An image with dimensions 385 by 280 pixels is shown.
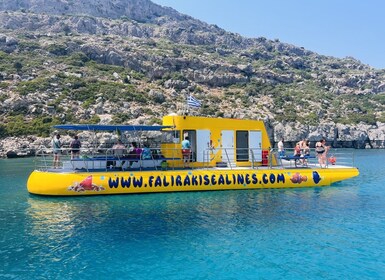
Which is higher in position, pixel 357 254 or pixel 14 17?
pixel 14 17

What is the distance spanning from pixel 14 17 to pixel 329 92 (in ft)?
393

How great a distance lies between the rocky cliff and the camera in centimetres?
7094

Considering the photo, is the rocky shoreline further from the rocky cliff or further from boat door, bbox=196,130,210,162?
boat door, bbox=196,130,210,162

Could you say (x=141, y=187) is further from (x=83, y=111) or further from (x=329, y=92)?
(x=329, y=92)

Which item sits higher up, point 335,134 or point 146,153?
point 335,134

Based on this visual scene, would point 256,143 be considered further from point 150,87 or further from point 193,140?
point 150,87

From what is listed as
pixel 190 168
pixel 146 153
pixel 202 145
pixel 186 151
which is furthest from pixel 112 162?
pixel 202 145

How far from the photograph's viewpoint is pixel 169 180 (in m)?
20.7

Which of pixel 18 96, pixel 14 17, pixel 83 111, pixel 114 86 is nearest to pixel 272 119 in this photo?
pixel 114 86

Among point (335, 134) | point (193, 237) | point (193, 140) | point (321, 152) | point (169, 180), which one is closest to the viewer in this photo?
point (193, 237)

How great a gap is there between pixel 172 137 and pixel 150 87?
239 ft

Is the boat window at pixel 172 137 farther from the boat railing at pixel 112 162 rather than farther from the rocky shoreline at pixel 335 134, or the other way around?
the rocky shoreline at pixel 335 134

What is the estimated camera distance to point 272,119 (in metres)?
86.1

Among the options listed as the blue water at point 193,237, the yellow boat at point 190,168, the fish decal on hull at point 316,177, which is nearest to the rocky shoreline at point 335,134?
the yellow boat at point 190,168
